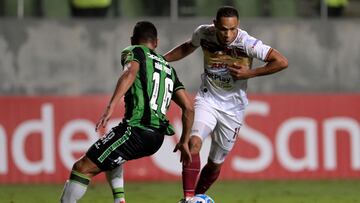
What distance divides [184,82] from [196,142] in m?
9.35

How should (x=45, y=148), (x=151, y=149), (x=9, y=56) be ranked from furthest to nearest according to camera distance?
(x=9, y=56), (x=45, y=148), (x=151, y=149)

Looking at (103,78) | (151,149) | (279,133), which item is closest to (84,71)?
(103,78)

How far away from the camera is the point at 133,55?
34.0ft

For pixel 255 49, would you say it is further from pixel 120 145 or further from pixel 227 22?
pixel 120 145

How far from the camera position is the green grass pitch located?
14.9 meters

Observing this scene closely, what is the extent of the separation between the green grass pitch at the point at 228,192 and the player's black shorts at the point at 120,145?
163 inches

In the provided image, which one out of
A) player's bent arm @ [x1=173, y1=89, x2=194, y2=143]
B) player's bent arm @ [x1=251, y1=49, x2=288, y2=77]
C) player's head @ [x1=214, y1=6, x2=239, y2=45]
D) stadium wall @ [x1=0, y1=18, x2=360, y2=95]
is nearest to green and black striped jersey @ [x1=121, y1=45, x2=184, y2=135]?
player's bent arm @ [x1=173, y1=89, x2=194, y2=143]

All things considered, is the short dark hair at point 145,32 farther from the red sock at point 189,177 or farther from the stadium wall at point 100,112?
the stadium wall at point 100,112

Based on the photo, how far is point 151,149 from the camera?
419 inches

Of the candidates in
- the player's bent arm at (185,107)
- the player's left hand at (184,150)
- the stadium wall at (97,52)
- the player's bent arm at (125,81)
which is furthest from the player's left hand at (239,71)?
the stadium wall at (97,52)

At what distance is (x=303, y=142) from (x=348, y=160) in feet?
2.78

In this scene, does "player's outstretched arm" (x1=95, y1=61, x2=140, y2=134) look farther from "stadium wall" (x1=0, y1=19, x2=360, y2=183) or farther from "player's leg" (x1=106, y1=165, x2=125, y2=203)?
"stadium wall" (x1=0, y1=19, x2=360, y2=183)

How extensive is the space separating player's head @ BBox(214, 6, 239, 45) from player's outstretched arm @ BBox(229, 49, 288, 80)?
373 mm

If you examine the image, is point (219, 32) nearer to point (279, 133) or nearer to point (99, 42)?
point (279, 133)
